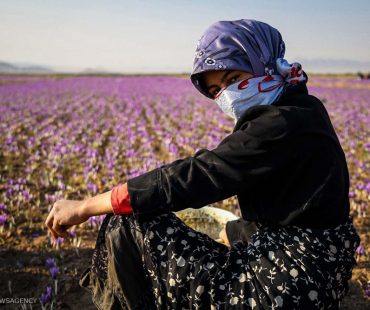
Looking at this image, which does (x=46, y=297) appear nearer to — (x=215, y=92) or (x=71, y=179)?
(x=215, y=92)

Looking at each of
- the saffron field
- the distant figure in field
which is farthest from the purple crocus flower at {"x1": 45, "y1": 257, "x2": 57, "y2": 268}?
the distant figure in field

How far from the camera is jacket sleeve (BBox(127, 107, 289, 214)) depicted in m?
1.68

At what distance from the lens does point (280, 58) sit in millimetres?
2062

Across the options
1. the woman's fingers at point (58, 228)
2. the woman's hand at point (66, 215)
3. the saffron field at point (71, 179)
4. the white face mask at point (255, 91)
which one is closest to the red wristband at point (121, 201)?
the woman's hand at point (66, 215)

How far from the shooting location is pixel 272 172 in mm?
1711

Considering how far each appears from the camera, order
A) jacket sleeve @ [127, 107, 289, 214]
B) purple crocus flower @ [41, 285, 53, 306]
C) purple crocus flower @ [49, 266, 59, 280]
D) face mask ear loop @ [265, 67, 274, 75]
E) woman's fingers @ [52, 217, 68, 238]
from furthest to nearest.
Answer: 1. purple crocus flower @ [49, 266, 59, 280]
2. purple crocus flower @ [41, 285, 53, 306]
3. woman's fingers @ [52, 217, 68, 238]
4. face mask ear loop @ [265, 67, 274, 75]
5. jacket sleeve @ [127, 107, 289, 214]

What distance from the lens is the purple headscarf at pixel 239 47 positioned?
195 centimetres

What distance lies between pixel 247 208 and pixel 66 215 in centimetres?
95

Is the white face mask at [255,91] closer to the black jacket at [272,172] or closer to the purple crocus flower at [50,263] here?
the black jacket at [272,172]

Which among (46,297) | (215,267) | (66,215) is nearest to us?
(215,267)

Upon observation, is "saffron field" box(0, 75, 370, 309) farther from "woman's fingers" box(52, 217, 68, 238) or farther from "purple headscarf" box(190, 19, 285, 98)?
"purple headscarf" box(190, 19, 285, 98)

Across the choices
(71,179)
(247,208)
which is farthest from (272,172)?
(71,179)

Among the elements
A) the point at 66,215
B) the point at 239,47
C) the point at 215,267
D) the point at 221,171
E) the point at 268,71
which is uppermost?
the point at 239,47

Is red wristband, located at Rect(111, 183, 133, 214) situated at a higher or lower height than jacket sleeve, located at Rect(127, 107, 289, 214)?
lower
